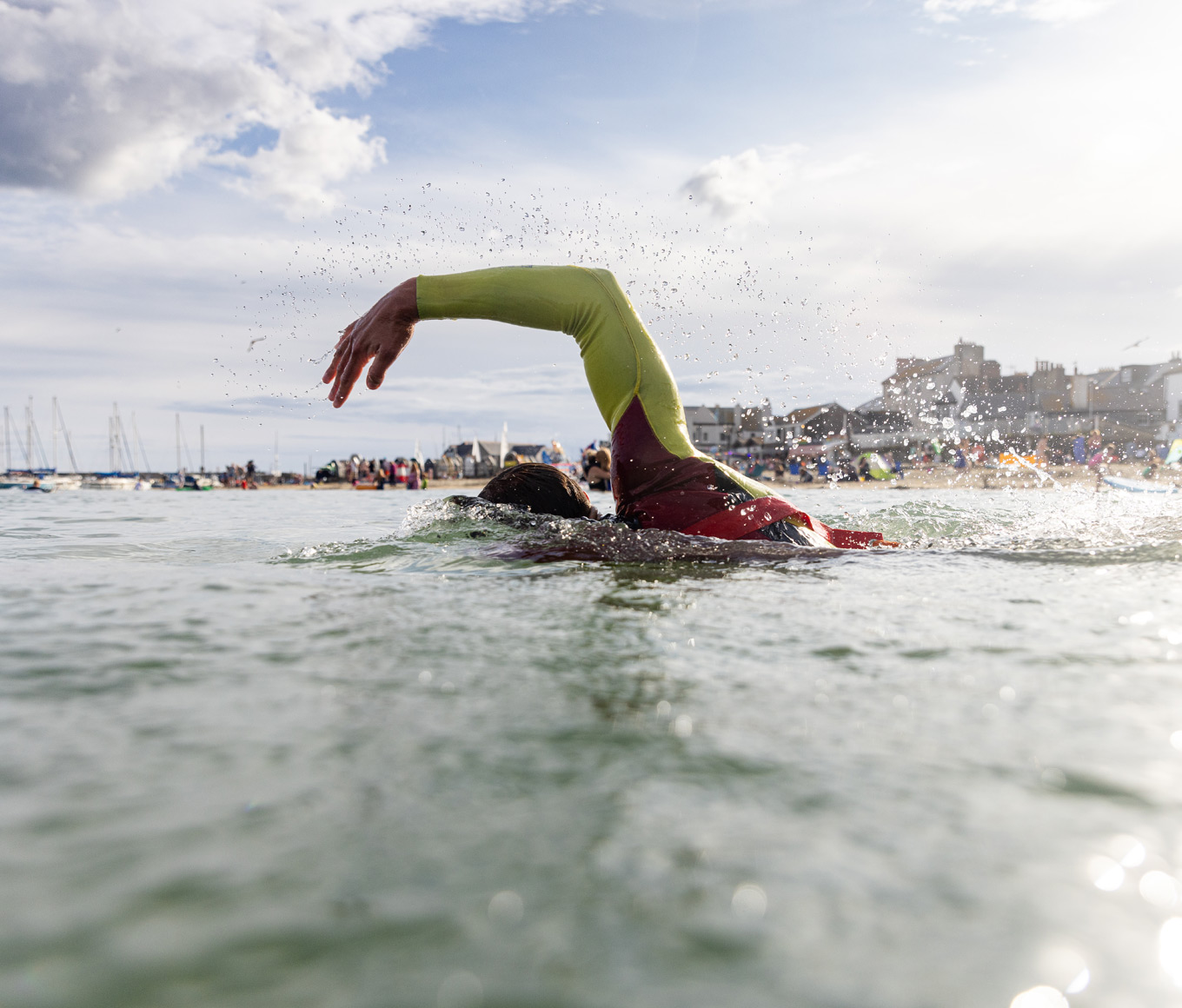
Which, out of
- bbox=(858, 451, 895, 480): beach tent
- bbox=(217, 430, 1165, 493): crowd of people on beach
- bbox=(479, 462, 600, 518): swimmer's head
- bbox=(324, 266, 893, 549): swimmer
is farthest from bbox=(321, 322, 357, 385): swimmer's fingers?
bbox=(858, 451, 895, 480): beach tent

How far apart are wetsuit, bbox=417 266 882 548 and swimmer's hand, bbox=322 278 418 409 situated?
0.40ft

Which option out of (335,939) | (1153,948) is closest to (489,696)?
(335,939)

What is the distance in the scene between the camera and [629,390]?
498 cm

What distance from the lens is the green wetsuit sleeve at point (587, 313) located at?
16.1 ft

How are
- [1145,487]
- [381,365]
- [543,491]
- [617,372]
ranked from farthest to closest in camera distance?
[1145,487] < [543,491] < [381,365] < [617,372]

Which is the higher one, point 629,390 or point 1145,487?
point 629,390

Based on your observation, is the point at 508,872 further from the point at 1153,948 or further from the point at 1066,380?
the point at 1066,380

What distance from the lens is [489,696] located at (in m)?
1.99

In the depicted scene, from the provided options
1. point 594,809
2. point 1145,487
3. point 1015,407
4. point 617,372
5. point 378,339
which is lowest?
point 1145,487

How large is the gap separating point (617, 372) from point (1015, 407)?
60971 millimetres

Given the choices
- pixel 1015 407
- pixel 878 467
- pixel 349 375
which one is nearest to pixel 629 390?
pixel 349 375

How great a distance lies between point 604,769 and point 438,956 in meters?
0.63

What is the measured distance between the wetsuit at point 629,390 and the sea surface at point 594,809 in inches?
81.3

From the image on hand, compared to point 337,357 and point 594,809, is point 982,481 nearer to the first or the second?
point 337,357
